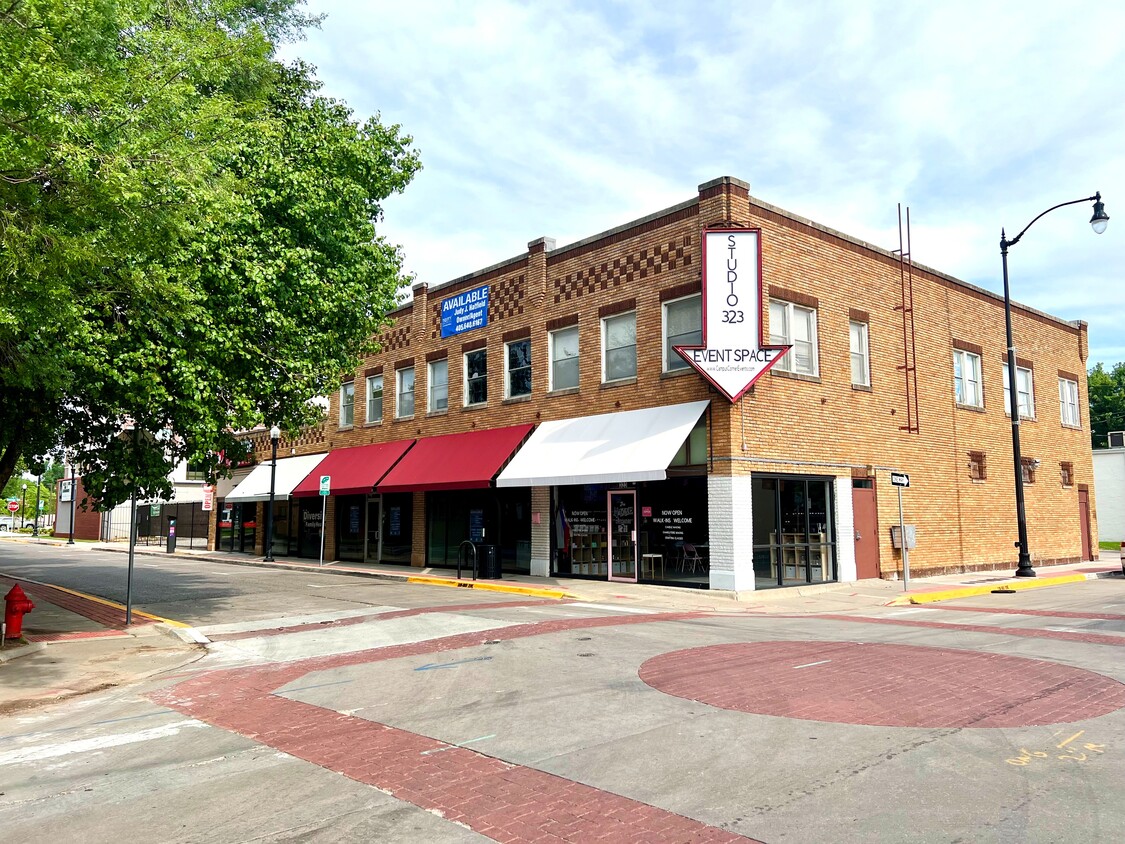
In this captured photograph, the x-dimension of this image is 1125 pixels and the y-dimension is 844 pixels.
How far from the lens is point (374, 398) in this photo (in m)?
30.7

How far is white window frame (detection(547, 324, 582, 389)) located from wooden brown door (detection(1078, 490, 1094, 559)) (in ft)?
71.8

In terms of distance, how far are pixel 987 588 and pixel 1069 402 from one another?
1624 cm

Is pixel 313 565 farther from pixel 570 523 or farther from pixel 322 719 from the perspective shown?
pixel 322 719

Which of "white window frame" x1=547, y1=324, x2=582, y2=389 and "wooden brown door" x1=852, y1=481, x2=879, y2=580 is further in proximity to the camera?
"white window frame" x1=547, y1=324, x2=582, y2=389

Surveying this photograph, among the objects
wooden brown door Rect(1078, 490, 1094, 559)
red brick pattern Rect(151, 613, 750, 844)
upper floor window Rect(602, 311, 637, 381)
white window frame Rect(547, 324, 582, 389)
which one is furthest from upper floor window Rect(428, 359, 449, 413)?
wooden brown door Rect(1078, 490, 1094, 559)

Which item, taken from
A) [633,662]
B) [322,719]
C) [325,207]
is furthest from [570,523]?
[322,719]

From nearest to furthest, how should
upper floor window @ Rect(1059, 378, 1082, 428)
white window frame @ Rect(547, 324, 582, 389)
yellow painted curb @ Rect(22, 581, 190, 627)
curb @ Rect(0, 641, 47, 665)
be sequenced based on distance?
curb @ Rect(0, 641, 47, 665)
yellow painted curb @ Rect(22, 581, 190, 627)
white window frame @ Rect(547, 324, 582, 389)
upper floor window @ Rect(1059, 378, 1082, 428)

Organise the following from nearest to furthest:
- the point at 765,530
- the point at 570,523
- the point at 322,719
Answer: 1. the point at 322,719
2. the point at 765,530
3. the point at 570,523

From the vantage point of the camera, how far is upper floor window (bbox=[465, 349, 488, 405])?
83.2 ft

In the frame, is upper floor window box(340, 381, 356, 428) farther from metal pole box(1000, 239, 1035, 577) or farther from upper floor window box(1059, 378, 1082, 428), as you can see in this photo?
upper floor window box(1059, 378, 1082, 428)

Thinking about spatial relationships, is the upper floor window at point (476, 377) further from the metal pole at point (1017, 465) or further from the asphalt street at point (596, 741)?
the metal pole at point (1017, 465)

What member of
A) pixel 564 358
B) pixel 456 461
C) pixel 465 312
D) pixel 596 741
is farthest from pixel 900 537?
pixel 596 741

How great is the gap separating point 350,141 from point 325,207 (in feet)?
5.09

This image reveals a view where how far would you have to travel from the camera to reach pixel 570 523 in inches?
866
